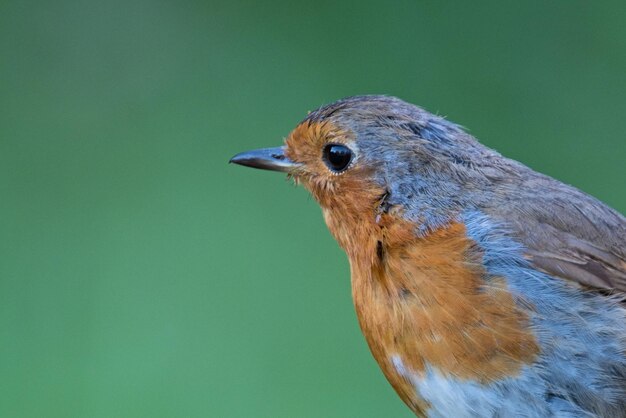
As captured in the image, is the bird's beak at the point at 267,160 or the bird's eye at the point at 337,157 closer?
the bird's eye at the point at 337,157

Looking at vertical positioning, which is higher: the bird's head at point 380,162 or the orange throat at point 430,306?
the bird's head at point 380,162

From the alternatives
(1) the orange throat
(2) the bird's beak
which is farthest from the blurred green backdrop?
(1) the orange throat

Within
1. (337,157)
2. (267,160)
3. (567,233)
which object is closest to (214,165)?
(267,160)

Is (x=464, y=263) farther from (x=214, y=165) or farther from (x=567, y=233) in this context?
(x=214, y=165)

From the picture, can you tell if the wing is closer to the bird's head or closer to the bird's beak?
the bird's head

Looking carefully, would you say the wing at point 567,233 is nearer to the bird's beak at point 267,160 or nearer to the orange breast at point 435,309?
the orange breast at point 435,309

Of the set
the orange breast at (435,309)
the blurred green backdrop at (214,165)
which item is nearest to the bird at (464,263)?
the orange breast at (435,309)

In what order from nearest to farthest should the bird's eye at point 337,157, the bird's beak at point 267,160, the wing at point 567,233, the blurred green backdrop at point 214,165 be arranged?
1. the wing at point 567,233
2. the bird's eye at point 337,157
3. the bird's beak at point 267,160
4. the blurred green backdrop at point 214,165
